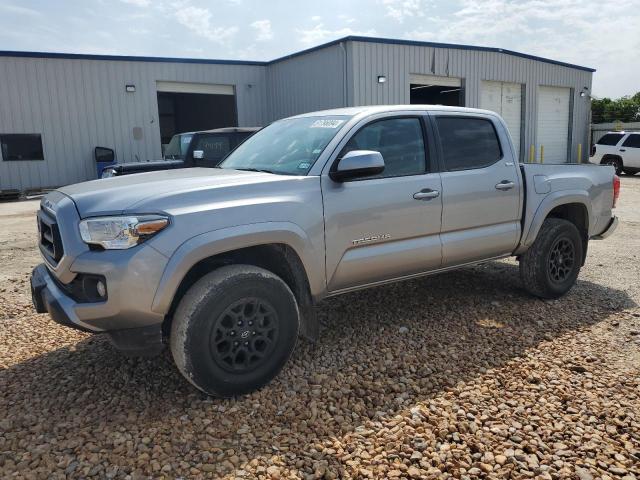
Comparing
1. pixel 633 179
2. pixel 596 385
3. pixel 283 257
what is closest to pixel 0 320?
pixel 283 257

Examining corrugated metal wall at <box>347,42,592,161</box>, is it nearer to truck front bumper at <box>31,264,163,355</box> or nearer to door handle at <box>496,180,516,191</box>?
door handle at <box>496,180,516,191</box>

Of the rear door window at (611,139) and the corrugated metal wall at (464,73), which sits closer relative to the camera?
the corrugated metal wall at (464,73)

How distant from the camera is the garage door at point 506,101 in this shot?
21.8 m

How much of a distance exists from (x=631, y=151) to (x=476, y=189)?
1915cm

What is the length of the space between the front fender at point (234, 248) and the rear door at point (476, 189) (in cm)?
127

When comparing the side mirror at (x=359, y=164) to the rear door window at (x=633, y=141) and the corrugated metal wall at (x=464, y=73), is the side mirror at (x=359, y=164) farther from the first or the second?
the rear door window at (x=633, y=141)

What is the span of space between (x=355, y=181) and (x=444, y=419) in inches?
65.4

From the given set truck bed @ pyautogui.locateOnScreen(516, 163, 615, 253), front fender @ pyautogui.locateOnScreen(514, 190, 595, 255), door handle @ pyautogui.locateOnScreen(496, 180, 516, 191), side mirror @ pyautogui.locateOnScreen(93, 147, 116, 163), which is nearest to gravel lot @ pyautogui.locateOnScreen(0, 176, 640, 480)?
front fender @ pyautogui.locateOnScreen(514, 190, 595, 255)

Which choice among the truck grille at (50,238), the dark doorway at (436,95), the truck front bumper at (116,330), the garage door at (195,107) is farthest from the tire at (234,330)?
the dark doorway at (436,95)

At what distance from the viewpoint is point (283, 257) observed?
360 cm

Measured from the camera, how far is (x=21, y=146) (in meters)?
18.0

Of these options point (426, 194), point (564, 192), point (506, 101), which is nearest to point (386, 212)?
point (426, 194)

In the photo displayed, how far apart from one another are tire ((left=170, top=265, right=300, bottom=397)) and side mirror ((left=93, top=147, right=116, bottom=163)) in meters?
16.9

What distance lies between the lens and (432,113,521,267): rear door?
4340mm
